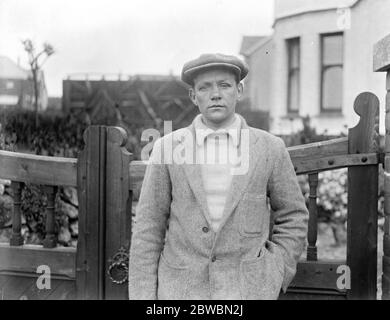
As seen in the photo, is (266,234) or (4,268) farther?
(4,268)

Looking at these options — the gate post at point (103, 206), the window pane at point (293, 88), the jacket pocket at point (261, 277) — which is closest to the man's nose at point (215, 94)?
the jacket pocket at point (261, 277)

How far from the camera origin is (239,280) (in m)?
1.77

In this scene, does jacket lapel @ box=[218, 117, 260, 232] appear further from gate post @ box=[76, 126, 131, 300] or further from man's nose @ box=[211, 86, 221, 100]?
gate post @ box=[76, 126, 131, 300]

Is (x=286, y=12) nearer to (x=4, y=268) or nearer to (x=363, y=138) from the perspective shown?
(x=363, y=138)

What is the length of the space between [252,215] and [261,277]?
214 millimetres

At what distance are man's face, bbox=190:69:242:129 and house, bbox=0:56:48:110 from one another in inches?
45.6

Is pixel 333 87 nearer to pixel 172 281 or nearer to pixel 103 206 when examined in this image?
pixel 103 206

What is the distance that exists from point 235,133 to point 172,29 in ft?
2.72

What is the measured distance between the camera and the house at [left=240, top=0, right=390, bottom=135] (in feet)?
8.66

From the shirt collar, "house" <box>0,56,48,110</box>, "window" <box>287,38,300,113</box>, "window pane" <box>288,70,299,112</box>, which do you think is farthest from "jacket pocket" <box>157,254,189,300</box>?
"window pane" <box>288,70,299,112</box>

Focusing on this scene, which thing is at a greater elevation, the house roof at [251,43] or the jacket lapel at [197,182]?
the house roof at [251,43]

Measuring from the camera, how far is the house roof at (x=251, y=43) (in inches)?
100

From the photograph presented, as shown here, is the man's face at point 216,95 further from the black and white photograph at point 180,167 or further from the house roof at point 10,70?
the house roof at point 10,70
